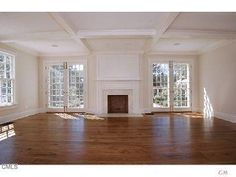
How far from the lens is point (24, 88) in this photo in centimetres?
729

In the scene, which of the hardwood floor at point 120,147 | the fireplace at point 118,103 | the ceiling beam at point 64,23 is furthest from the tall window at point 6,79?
the fireplace at point 118,103

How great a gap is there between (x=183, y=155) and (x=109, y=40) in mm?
4304

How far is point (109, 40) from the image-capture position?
633 centimetres

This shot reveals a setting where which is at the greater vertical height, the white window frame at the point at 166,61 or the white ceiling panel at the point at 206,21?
the white ceiling panel at the point at 206,21

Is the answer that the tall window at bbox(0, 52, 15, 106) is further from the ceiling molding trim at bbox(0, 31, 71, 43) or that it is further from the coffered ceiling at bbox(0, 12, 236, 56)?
the ceiling molding trim at bbox(0, 31, 71, 43)

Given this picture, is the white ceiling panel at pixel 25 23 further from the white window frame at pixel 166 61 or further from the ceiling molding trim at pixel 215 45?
the ceiling molding trim at pixel 215 45

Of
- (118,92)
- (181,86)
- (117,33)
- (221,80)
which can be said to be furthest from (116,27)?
(181,86)

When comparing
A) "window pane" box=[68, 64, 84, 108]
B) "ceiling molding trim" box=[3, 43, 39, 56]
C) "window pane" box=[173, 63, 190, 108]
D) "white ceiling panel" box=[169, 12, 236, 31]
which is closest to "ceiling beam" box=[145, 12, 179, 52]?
"white ceiling panel" box=[169, 12, 236, 31]

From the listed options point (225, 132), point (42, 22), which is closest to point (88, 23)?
point (42, 22)

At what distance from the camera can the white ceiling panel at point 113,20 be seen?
4141 millimetres

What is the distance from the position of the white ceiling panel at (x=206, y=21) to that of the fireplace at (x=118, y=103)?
3.99m

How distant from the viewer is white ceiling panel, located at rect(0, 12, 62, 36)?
4.11 metres

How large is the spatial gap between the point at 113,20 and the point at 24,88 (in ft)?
14.6

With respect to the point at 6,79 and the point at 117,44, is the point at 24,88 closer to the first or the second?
the point at 6,79
